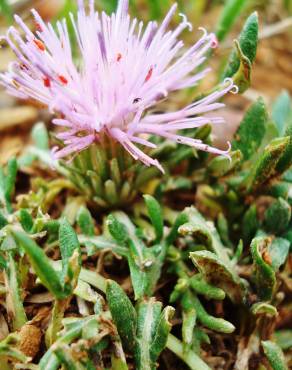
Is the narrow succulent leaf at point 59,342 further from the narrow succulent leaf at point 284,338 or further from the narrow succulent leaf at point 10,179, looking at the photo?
the narrow succulent leaf at point 284,338

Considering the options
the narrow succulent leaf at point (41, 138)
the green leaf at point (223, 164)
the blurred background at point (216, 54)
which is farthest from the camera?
the blurred background at point (216, 54)

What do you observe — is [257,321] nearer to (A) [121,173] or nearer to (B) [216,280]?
(B) [216,280]

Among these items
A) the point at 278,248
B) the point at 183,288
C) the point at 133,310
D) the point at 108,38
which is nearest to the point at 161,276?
the point at 183,288

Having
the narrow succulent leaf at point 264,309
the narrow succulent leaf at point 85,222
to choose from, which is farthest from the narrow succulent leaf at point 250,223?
the narrow succulent leaf at point 85,222

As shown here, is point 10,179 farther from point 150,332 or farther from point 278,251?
point 278,251

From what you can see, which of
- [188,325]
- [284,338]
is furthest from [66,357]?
[284,338]

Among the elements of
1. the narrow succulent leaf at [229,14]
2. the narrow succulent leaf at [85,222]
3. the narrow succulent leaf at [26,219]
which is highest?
the narrow succulent leaf at [229,14]
